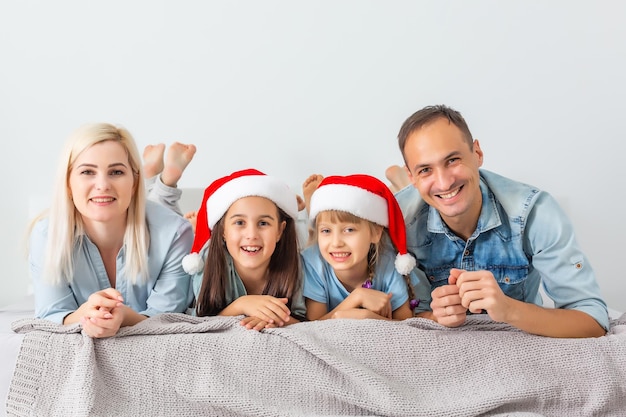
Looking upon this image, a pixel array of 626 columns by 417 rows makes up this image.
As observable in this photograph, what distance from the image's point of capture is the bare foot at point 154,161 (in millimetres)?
2738

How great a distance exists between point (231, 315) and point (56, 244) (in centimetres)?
49

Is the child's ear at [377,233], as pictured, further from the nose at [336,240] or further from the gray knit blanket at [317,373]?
the gray knit blanket at [317,373]

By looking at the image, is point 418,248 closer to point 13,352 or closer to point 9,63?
point 13,352

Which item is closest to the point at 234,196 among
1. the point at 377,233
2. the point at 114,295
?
the point at 377,233

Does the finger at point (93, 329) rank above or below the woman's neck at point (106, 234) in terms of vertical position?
below

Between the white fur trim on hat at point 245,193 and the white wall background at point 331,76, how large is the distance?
1.00 m

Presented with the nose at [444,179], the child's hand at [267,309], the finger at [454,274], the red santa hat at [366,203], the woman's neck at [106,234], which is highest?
the nose at [444,179]

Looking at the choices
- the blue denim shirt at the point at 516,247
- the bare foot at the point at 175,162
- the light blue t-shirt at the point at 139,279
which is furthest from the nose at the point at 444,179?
the bare foot at the point at 175,162

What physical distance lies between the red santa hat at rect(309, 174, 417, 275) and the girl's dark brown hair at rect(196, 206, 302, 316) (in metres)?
0.14

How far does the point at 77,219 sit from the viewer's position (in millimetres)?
1915

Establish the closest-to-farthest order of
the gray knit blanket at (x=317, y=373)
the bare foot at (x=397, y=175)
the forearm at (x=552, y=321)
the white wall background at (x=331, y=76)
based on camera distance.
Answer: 1. the gray knit blanket at (x=317, y=373)
2. the forearm at (x=552, y=321)
3. the bare foot at (x=397, y=175)
4. the white wall background at (x=331, y=76)

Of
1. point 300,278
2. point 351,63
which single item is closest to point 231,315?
point 300,278

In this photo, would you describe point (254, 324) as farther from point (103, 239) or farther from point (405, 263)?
point (103, 239)

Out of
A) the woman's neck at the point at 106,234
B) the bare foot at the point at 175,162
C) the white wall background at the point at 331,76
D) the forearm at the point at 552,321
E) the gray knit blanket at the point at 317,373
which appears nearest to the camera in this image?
the gray knit blanket at the point at 317,373
